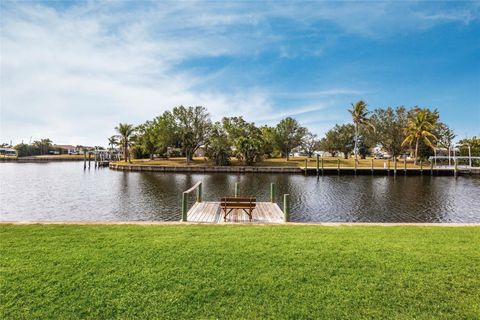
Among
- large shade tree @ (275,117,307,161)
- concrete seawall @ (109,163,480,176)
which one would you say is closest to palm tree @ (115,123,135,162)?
concrete seawall @ (109,163,480,176)

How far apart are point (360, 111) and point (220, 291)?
68.8 meters

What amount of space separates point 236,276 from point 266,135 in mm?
64440

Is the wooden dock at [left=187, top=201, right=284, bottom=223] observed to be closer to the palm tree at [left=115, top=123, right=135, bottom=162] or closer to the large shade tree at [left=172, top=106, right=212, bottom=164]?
the large shade tree at [left=172, top=106, right=212, bottom=164]

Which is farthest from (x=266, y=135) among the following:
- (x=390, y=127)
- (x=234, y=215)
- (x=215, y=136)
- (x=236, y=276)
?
(x=236, y=276)

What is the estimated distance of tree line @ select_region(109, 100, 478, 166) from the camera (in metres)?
58.0

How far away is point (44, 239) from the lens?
24.2 ft

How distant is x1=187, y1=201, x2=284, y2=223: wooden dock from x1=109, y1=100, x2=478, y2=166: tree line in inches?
1641

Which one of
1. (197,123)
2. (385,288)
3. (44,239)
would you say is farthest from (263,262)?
(197,123)

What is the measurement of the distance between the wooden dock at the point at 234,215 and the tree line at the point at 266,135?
Answer: 41.7 metres

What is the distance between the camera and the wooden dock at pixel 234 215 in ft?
40.6

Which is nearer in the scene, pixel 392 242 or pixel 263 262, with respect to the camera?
pixel 263 262

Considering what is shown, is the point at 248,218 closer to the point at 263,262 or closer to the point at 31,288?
the point at 263,262

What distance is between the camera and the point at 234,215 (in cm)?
1350

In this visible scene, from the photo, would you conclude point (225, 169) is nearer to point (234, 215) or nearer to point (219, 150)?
point (219, 150)
